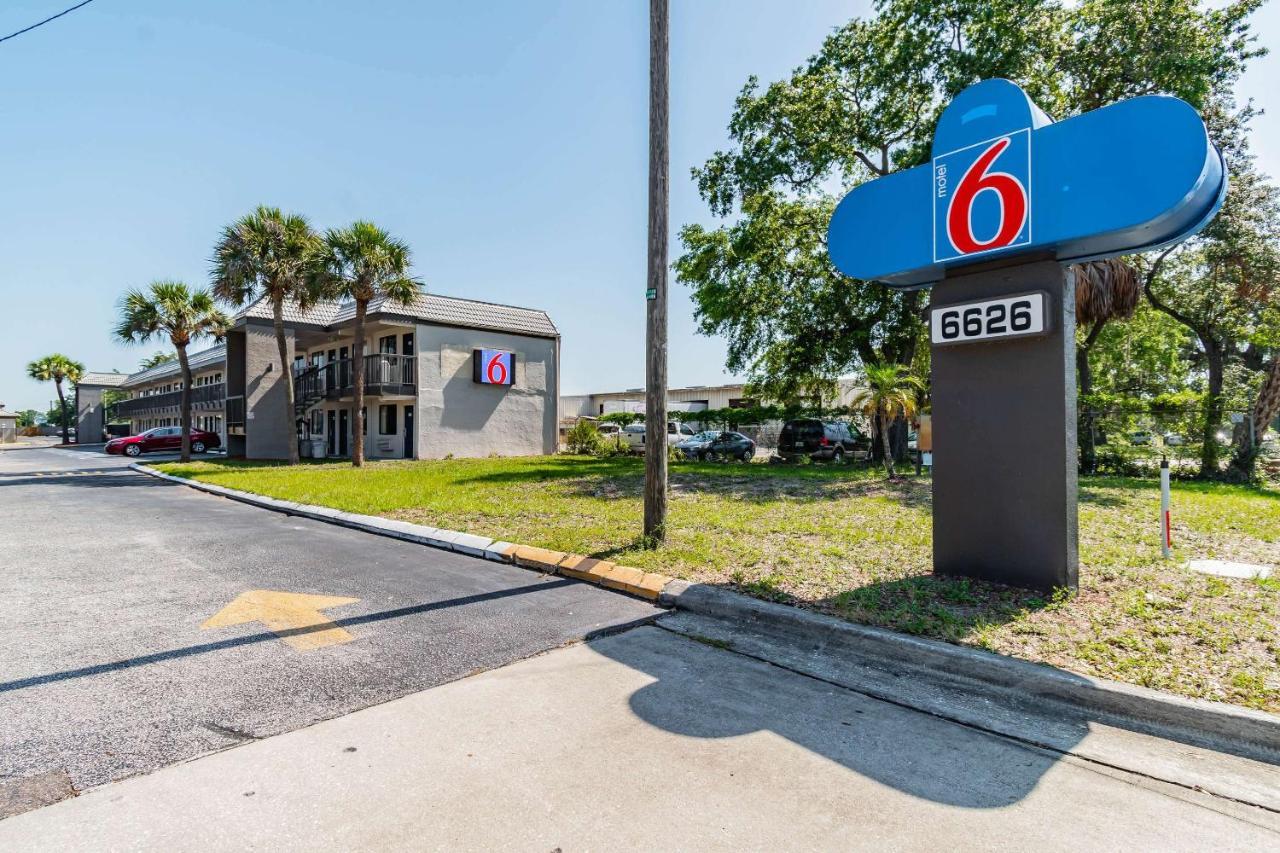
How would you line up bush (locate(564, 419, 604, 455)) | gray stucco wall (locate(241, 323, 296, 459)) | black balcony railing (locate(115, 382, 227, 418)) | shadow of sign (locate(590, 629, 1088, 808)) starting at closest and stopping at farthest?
shadow of sign (locate(590, 629, 1088, 808)) < gray stucco wall (locate(241, 323, 296, 459)) < bush (locate(564, 419, 604, 455)) < black balcony railing (locate(115, 382, 227, 418))

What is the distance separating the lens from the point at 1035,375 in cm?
507

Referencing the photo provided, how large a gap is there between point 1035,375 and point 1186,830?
3.43 metres

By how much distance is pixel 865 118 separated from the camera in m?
18.8

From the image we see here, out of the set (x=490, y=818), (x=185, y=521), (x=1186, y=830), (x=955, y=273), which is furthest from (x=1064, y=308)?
(x=185, y=521)

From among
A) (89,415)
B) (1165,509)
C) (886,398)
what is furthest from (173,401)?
(1165,509)

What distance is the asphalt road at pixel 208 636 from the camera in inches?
121

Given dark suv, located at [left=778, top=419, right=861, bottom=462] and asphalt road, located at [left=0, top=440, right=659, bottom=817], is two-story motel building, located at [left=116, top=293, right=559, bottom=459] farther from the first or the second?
asphalt road, located at [left=0, top=440, right=659, bottom=817]

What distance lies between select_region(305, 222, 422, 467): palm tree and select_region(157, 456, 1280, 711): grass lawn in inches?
305

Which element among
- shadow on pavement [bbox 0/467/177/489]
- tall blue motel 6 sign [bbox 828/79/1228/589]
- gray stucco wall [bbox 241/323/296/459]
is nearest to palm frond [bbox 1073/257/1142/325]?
tall blue motel 6 sign [bbox 828/79/1228/589]

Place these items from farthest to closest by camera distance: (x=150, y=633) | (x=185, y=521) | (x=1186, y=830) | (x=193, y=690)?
(x=185, y=521)
(x=150, y=633)
(x=193, y=690)
(x=1186, y=830)

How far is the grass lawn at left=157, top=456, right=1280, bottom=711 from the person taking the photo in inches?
158

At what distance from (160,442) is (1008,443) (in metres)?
40.3

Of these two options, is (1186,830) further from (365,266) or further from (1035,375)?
(365,266)

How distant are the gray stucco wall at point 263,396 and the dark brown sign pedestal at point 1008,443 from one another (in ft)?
82.5
